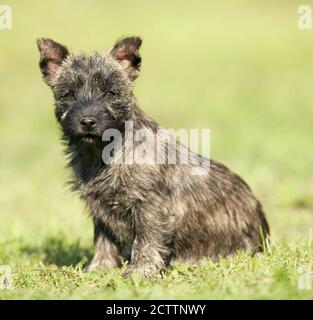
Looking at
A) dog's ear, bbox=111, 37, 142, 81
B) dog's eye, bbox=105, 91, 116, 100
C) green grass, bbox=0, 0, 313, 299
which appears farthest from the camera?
dog's ear, bbox=111, 37, 142, 81

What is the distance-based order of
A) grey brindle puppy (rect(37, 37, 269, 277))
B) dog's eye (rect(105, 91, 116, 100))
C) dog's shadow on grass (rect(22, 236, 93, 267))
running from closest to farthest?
grey brindle puppy (rect(37, 37, 269, 277)) < dog's eye (rect(105, 91, 116, 100)) < dog's shadow on grass (rect(22, 236, 93, 267))

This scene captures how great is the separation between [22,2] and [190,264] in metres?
35.8

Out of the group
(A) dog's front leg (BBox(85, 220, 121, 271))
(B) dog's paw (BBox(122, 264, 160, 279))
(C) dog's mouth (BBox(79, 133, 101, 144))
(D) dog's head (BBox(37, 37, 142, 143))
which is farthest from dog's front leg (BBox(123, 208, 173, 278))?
(D) dog's head (BBox(37, 37, 142, 143))

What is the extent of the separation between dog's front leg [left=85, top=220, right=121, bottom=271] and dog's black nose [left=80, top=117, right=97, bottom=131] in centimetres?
126

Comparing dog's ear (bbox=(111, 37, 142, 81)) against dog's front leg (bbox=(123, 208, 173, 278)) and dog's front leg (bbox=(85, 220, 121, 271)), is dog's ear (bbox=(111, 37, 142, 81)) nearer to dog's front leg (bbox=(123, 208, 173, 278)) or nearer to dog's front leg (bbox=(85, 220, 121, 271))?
Answer: dog's front leg (bbox=(123, 208, 173, 278))

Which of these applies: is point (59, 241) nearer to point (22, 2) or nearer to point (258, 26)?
point (258, 26)

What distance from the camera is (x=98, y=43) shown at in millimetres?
32375

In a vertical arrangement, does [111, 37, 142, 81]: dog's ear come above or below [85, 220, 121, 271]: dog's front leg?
above

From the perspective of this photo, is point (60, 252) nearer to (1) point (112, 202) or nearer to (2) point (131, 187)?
(1) point (112, 202)

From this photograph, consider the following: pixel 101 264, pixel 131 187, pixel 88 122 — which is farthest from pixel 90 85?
pixel 101 264

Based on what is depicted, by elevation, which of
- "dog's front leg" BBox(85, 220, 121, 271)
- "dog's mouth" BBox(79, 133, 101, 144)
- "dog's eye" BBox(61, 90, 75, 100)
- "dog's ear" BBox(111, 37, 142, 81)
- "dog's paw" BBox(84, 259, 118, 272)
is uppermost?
"dog's ear" BBox(111, 37, 142, 81)

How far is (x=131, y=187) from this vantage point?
739 cm

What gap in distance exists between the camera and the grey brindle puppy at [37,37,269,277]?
24.2 ft

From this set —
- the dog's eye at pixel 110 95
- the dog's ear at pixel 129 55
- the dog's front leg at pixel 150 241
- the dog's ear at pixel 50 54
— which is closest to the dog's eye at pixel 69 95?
the dog's eye at pixel 110 95
